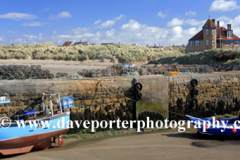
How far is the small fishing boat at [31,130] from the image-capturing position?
240 inches

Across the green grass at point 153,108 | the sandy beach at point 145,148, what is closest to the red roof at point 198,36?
the green grass at point 153,108

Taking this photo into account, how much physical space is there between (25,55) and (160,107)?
27.7 m

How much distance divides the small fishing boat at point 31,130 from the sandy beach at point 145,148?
0.22 meters

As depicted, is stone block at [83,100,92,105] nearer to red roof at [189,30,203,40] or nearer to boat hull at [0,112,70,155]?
boat hull at [0,112,70,155]

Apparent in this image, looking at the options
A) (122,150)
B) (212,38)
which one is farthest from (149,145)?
(212,38)

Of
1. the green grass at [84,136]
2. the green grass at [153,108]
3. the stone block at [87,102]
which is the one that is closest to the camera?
the green grass at [84,136]

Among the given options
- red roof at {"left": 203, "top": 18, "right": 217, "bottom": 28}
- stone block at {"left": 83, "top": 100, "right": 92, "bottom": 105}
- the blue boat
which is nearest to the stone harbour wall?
the blue boat

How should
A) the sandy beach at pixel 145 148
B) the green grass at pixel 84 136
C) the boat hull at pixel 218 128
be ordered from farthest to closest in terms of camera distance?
the green grass at pixel 84 136, the boat hull at pixel 218 128, the sandy beach at pixel 145 148

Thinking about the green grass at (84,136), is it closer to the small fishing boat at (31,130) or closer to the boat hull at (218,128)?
the small fishing boat at (31,130)

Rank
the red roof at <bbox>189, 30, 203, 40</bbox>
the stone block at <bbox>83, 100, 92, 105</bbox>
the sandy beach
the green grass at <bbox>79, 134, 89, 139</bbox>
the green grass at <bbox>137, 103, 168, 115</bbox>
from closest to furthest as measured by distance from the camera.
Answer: the sandy beach → the green grass at <bbox>79, 134, 89, 139</bbox> → the stone block at <bbox>83, 100, 92, 105</bbox> → the green grass at <bbox>137, 103, 168, 115</bbox> → the red roof at <bbox>189, 30, 203, 40</bbox>

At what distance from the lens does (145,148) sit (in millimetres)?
6707

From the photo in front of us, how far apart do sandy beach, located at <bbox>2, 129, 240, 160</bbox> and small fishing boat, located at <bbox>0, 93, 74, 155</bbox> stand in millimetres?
221

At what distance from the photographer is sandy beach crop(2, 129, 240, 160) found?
6059 millimetres

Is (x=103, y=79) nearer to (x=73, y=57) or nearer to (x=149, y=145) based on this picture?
(x=149, y=145)
